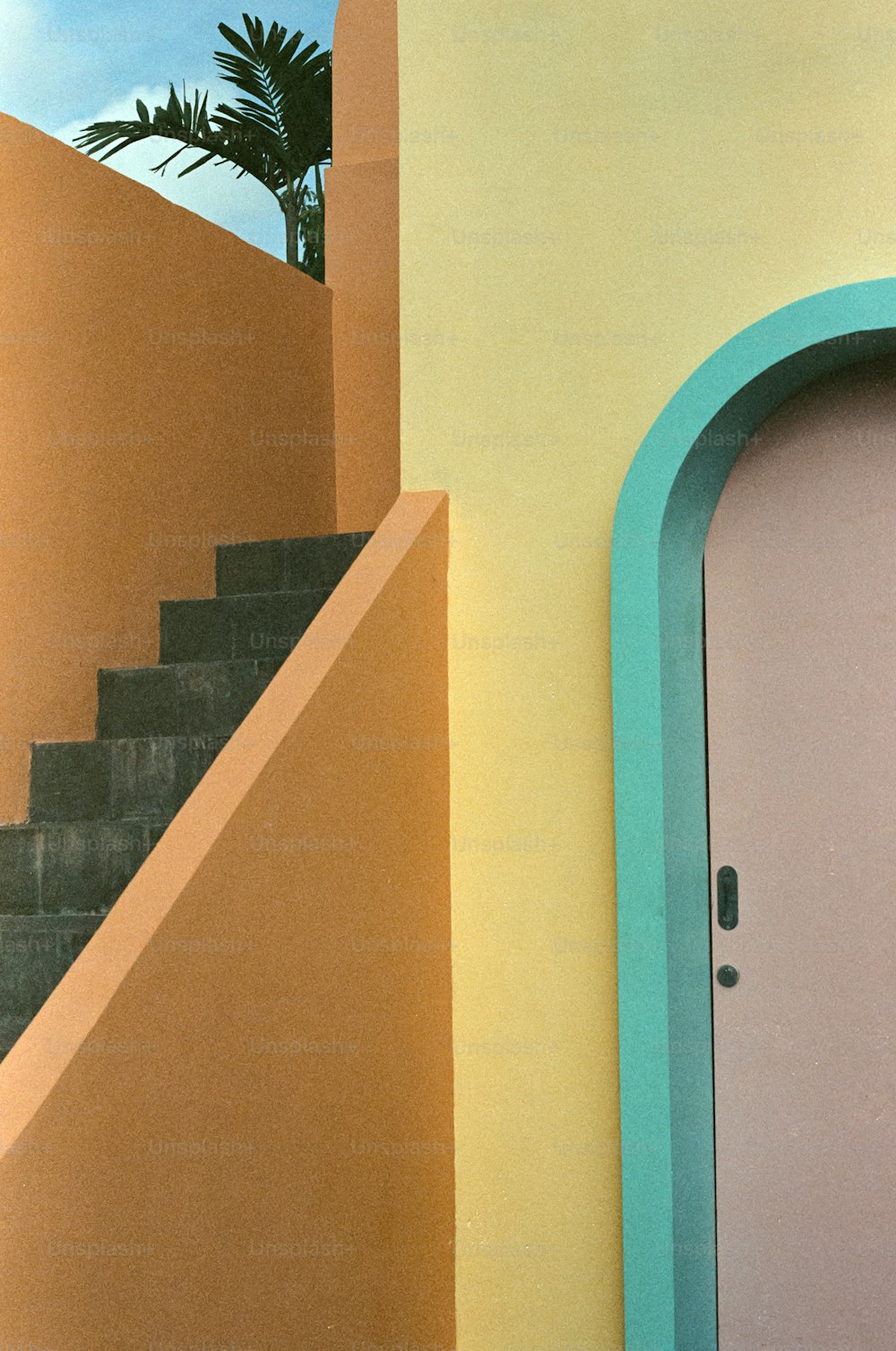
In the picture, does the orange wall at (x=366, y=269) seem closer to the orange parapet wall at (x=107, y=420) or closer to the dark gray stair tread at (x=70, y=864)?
the orange parapet wall at (x=107, y=420)

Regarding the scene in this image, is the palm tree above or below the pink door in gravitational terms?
above

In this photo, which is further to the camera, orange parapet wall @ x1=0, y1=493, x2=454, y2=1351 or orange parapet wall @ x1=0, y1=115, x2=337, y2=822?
orange parapet wall @ x1=0, y1=115, x2=337, y2=822

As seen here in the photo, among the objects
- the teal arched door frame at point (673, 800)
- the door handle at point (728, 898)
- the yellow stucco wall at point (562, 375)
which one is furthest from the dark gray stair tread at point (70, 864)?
the door handle at point (728, 898)

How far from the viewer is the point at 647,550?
3.04 metres

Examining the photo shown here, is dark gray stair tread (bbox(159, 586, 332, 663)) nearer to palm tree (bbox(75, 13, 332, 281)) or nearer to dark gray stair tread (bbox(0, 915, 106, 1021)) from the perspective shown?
dark gray stair tread (bbox(0, 915, 106, 1021))

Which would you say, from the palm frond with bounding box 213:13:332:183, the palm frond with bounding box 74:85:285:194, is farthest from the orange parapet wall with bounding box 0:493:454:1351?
the palm frond with bounding box 213:13:332:183

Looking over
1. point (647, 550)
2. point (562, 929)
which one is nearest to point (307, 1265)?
point (562, 929)

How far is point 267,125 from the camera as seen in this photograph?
867 centimetres

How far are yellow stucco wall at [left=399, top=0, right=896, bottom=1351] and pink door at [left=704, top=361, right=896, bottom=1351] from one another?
1.05 feet

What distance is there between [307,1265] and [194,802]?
102 cm

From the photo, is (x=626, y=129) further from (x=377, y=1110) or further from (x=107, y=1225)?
(x=107, y=1225)

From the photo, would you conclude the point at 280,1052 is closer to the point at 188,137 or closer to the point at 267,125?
the point at 188,137

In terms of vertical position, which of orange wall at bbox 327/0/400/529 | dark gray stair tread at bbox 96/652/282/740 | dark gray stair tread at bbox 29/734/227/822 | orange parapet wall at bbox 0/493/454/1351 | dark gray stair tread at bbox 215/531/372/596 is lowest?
orange parapet wall at bbox 0/493/454/1351

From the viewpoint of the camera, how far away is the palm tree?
323 inches
